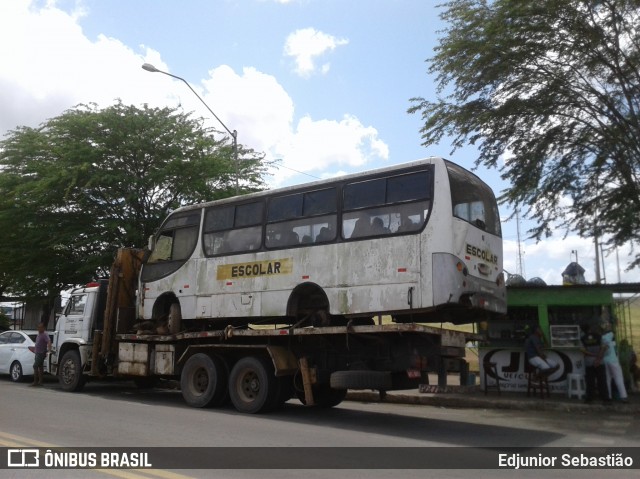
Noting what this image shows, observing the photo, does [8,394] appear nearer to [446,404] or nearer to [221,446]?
[221,446]

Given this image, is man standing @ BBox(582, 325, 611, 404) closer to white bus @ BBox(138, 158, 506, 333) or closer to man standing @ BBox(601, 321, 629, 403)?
man standing @ BBox(601, 321, 629, 403)

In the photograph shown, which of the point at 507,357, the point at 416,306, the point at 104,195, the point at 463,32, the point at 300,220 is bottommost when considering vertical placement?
the point at 507,357

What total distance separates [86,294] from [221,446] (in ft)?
27.5

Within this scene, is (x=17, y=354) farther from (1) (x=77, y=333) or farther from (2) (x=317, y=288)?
(2) (x=317, y=288)

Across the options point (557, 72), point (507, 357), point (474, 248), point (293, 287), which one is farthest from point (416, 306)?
point (557, 72)

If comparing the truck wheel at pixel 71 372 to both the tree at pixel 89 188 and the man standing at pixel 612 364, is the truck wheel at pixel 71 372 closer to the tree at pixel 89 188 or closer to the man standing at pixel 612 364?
the tree at pixel 89 188

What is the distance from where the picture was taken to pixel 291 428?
918 centimetres

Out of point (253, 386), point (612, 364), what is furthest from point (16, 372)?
point (612, 364)

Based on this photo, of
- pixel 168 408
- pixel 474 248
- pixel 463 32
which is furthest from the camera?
pixel 463 32

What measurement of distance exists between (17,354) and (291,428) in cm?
1111

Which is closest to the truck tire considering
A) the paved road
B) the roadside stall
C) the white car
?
the paved road

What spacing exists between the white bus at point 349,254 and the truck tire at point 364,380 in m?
0.90

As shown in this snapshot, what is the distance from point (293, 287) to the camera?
1042 centimetres

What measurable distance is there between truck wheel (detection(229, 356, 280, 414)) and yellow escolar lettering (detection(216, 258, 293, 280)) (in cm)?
152
